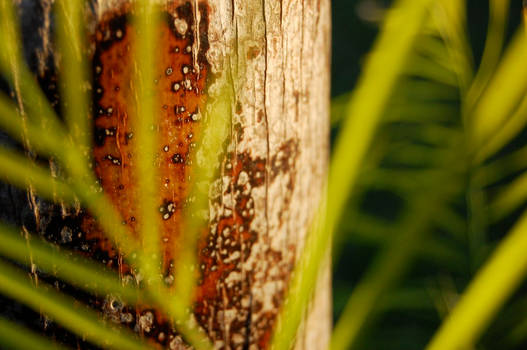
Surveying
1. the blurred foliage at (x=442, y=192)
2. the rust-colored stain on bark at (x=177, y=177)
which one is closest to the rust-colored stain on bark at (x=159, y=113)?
the rust-colored stain on bark at (x=177, y=177)

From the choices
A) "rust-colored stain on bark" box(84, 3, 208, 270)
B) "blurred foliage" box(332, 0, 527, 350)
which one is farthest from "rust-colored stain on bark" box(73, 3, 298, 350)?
"blurred foliage" box(332, 0, 527, 350)

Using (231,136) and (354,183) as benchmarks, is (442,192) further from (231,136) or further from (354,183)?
(231,136)

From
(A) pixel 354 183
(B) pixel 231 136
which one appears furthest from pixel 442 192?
(B) pixel 231 136

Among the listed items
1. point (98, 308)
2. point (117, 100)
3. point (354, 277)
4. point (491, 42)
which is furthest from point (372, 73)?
point (354, 277)

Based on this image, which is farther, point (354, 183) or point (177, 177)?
point (354, 183)

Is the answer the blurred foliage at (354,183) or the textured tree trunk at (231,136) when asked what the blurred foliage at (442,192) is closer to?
the blurred foliage at (354,183)

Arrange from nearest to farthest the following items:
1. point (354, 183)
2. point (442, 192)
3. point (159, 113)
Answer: point (159, 113)
point (442, 192)
point (354, 183)

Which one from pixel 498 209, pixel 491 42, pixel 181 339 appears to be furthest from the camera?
pixel 498 209

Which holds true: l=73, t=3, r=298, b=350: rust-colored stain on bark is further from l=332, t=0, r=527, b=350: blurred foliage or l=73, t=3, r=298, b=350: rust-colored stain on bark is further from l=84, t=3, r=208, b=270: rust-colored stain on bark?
l=332, t=0, r=527, b=350: blurred foliage

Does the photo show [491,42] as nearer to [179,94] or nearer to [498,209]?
[498,209]
